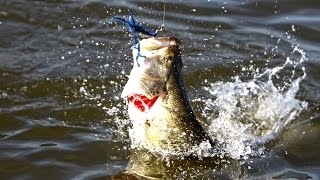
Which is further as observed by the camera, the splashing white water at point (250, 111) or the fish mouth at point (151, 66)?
the splashing white water at point (250, 111)

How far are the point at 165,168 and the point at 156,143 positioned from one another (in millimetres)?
379

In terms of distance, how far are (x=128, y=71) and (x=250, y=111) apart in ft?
4.37

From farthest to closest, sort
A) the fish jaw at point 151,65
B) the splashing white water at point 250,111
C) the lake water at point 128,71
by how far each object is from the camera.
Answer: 1. the splashing white water at point 250,111
2. the lake water at point 128,71
3. the fish jaw at point 151,65

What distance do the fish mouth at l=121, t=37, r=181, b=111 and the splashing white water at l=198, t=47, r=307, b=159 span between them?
3.84 ft

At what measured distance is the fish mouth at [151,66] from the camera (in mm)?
4402

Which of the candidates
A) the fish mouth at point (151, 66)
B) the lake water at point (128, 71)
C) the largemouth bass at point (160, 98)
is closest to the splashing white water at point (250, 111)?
the lake water at point (128, 71)

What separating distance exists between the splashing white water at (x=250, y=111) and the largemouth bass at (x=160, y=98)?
0.71 metres

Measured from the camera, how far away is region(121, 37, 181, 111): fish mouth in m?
4.40

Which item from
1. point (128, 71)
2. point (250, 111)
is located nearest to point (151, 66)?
point (250, 111)

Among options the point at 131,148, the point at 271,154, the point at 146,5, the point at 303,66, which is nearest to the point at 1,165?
the point at 131,148

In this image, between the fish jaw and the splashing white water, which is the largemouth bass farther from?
the splashing white water

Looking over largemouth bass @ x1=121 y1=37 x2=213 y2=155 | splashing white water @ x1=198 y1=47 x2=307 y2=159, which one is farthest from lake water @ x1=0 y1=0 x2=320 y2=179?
largemouth bass @ x1=121 y1=37 x2=213 y2=155

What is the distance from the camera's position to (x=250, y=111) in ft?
20.8

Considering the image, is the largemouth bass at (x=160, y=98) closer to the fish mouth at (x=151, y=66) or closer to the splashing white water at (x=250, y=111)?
the fish mouth at (x=151, y=66)
